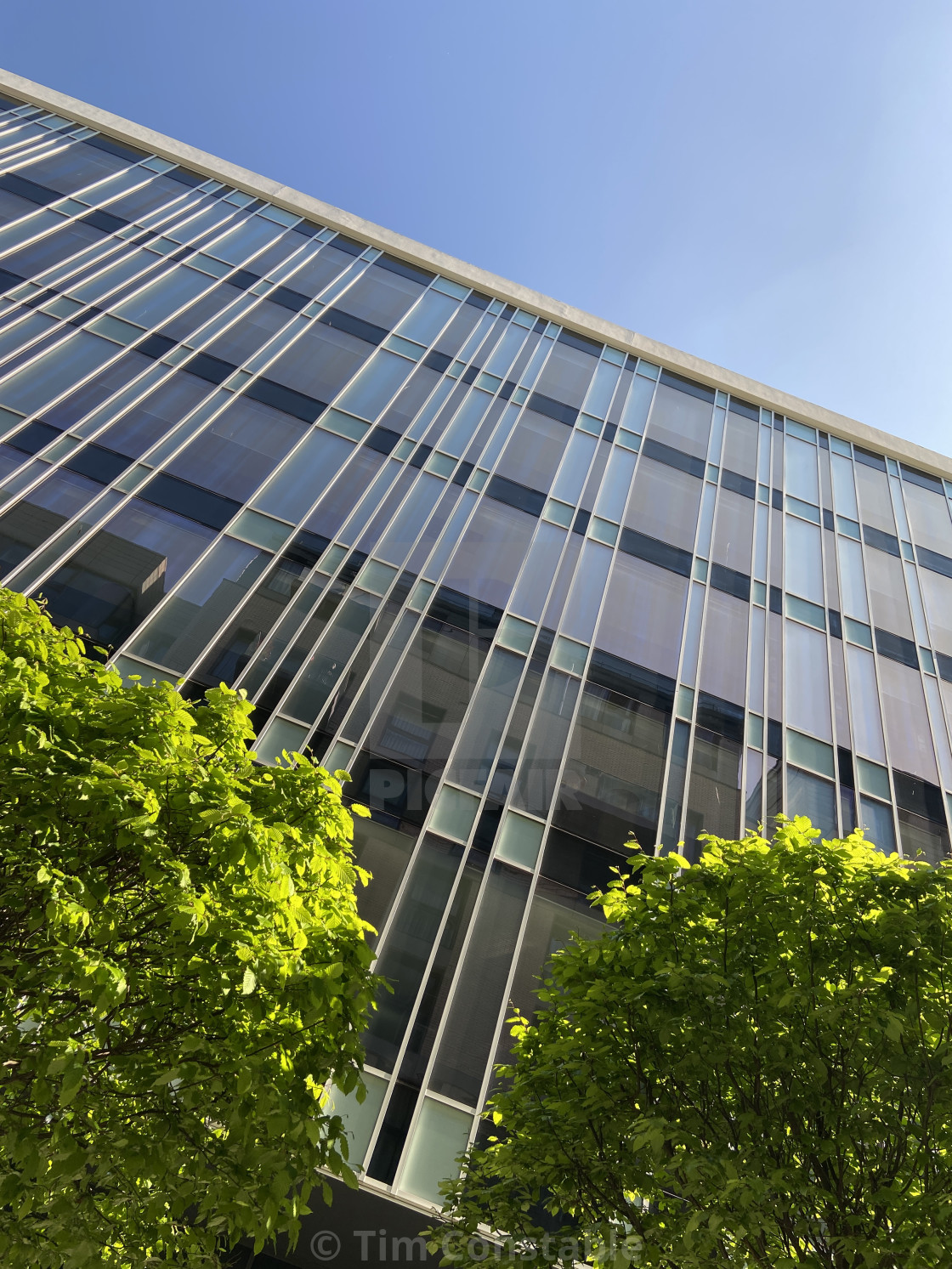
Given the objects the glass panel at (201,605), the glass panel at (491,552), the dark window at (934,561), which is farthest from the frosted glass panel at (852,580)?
the glass panel at (201,605)

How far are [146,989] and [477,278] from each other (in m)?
24.8

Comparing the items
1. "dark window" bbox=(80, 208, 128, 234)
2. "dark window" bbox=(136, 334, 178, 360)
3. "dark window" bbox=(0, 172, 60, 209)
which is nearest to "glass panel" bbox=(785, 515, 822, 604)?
"dark window" bbox=(136, 334, 178, 360)

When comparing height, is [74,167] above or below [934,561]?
above

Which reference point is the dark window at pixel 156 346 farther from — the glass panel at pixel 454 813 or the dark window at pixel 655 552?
the glass panel at pixel 454 813

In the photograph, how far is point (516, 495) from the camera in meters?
19.3

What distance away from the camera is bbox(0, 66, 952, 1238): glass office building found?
13.4 m

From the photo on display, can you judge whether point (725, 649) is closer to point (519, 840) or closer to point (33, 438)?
point (519, 840)

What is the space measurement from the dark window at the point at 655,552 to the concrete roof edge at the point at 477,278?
9284 millimetres

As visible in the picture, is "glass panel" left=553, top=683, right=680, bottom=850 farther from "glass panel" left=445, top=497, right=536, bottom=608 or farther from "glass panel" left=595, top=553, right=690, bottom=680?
"glass panel" left=445, top=497, right=536, bottom=608

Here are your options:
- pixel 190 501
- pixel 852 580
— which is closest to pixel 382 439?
pixel 190 501

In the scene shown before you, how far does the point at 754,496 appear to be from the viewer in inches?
892

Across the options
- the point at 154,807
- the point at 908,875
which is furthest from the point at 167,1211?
the point at 908,875

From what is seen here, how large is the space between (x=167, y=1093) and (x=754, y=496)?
69.6 feet

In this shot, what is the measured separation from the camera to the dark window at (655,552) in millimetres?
19484
